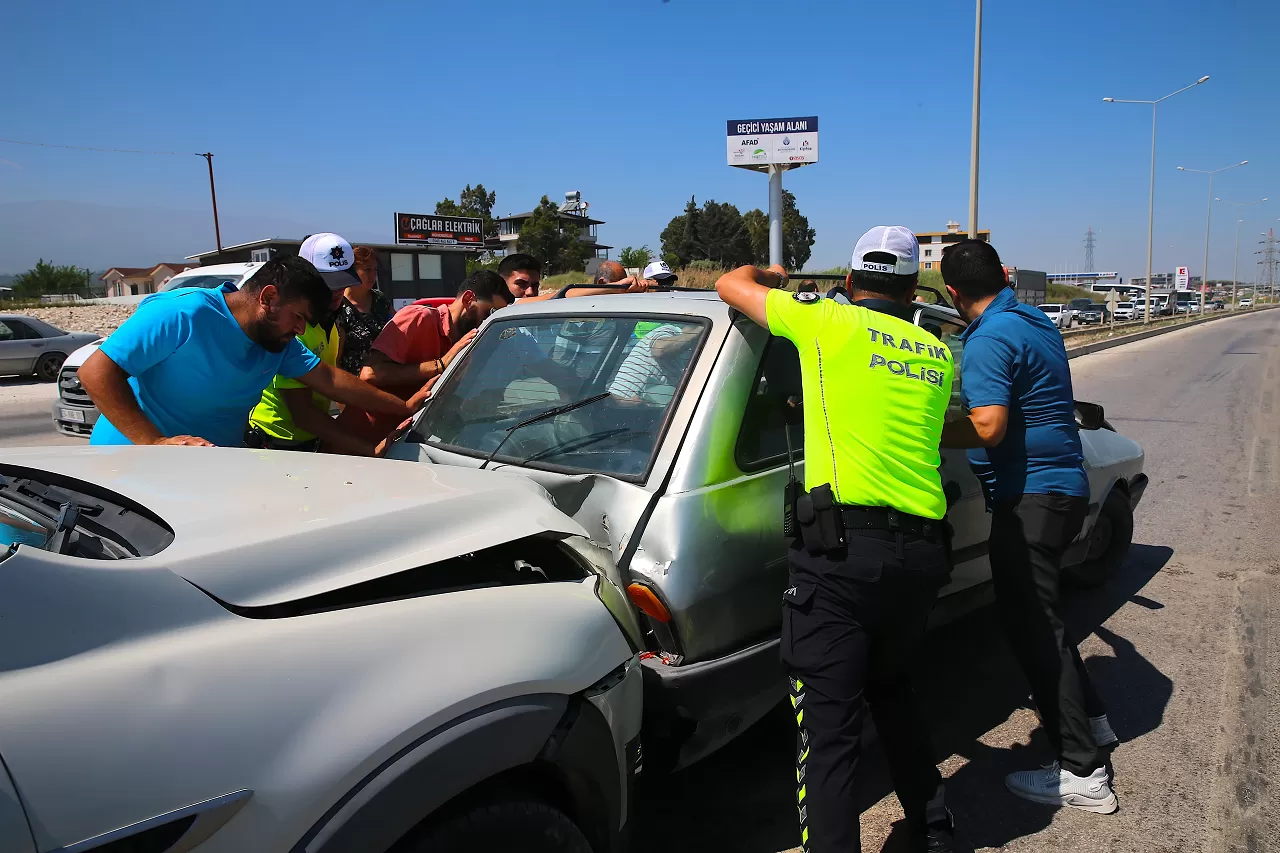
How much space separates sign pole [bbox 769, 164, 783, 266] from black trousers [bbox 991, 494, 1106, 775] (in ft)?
103

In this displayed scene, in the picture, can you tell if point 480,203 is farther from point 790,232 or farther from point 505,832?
point 505,832

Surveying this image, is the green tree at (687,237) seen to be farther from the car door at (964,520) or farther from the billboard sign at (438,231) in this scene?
the car door at (964,520)

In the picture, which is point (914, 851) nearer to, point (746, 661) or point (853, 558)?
point (746, 661)

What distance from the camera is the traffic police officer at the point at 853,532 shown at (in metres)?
2.19

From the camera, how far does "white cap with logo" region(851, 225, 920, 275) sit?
2514 mm

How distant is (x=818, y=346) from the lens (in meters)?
2.27

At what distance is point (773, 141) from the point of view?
37281 mm

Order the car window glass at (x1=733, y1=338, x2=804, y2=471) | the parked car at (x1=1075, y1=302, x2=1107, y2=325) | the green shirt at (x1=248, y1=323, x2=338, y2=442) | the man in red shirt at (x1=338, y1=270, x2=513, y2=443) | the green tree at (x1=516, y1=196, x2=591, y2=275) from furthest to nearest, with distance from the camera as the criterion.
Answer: the green tree at (x1=516, y1=196, x2=591, y2=275) → the parked car at (x1=1075, y1=302, x2=1107, y2=325) → the man in red shirt at (x1=338, y1=270, x2=513, y2=443) → the green shirt at (x1=248, y1=323, x2=338, y2=442) → the car window glass at (x1=733, y1=338, x2=804, y2=471)

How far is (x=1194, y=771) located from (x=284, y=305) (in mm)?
3896

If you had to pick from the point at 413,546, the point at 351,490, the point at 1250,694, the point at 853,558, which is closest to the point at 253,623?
the point at 413,546

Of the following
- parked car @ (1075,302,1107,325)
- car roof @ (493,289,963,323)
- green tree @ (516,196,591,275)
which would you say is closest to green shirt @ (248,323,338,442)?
car roof @ (493,289,963,323)

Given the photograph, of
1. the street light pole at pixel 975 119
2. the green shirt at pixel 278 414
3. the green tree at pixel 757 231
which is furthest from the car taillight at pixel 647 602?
the green tree at pixel 757 231

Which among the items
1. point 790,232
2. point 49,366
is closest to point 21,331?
point 49,366

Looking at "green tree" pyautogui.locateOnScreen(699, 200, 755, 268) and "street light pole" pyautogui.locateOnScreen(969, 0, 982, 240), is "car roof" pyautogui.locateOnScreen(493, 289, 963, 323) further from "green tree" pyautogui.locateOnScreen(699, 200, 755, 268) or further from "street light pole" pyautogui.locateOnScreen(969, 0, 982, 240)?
"green tree" pyautogui.locateOnScreen(699, 200, 755, 268)
